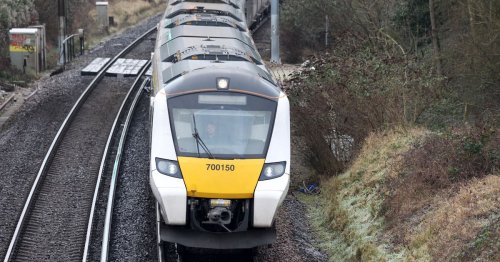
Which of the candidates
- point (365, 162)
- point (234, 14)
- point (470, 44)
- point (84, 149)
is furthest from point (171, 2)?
point (365, 162)

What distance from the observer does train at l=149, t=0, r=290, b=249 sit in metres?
10.1

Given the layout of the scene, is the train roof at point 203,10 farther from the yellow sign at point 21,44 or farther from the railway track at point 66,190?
the yellow sign at point 21,44

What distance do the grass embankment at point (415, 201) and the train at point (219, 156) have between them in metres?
1.66

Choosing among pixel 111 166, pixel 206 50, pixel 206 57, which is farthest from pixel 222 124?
pixel 111 166

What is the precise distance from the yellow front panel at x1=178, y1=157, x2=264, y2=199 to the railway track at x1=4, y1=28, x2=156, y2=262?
2.46m

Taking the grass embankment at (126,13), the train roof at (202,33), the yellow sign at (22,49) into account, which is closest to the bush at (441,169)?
the train roof at (202,33)

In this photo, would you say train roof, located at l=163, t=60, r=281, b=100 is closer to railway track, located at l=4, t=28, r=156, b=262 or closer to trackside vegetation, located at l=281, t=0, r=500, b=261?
trackside vegetation, located at l=281, t=0, r=500, b=261

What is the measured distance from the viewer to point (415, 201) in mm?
10961

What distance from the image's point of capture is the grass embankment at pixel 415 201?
937cm

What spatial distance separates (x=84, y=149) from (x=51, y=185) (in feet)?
7.92

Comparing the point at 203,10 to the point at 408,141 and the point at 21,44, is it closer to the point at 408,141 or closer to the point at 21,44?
the point at 408,141

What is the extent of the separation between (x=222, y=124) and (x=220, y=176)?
0.88m

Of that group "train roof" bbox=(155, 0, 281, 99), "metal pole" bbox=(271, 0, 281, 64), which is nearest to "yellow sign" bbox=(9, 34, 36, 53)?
"metal pole" bbox=(271, 0, 281, 64)

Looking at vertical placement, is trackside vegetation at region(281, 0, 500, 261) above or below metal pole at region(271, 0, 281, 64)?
below
